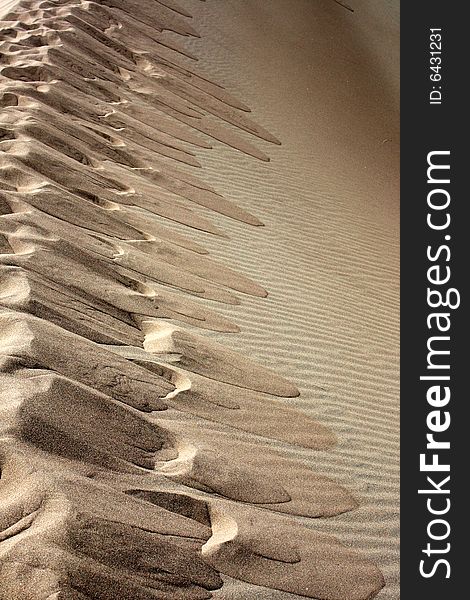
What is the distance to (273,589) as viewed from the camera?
260 cm

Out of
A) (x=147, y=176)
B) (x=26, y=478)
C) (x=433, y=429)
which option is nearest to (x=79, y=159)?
(x=147, y=176)

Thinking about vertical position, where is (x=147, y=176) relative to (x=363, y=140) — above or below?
below

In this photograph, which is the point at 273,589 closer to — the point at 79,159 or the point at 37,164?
the point at 37,164

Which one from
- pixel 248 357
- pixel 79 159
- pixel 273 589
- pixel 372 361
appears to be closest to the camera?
pixel 273 589

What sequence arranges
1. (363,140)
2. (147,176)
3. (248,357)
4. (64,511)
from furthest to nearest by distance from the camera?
(363,140), (147,176), (248,357), (64,511)

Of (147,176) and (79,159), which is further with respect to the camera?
(147,176)

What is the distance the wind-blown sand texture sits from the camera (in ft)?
8.16

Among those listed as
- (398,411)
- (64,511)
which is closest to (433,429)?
(398,411)

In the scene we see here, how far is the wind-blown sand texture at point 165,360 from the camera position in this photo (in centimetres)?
249

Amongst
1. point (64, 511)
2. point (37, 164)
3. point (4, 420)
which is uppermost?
point (37, 164)

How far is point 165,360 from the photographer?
153 inches

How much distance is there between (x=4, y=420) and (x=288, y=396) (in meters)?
1.81

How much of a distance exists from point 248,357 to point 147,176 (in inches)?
115

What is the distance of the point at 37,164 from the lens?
5.62 metres
